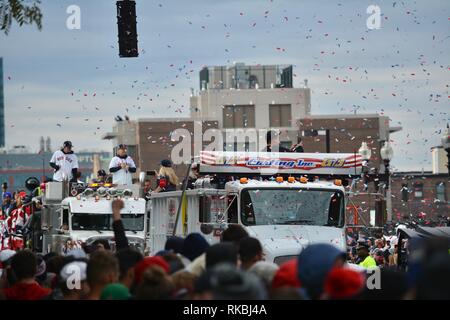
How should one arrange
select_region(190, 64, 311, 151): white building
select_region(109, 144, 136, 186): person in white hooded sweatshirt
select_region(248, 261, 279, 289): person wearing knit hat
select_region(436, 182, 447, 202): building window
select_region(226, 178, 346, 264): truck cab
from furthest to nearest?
select_region(190, 64, 311, 151): white building → select_region(436, 182, 447, 202): building window → select_region(109, 144, 136, 186): person in white hooded sweatshirt → select_region(226, 178, 346, 264): truck cab → select_region(248, 261, 279, 289): person wearing knit hat

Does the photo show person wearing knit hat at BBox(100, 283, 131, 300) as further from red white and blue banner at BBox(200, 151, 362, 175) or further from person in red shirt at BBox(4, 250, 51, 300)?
red white and blue banner at BBox(200, 151, 362, 175)

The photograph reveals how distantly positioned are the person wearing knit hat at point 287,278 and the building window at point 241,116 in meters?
119

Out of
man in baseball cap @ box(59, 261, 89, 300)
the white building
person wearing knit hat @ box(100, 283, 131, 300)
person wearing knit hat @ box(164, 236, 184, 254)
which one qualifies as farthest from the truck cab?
the white building

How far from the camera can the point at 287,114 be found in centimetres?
12950

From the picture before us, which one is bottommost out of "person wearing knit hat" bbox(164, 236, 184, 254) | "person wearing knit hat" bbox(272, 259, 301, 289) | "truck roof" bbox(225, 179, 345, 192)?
"person wearing knit hat" bbox(164, 236, 184, 254)

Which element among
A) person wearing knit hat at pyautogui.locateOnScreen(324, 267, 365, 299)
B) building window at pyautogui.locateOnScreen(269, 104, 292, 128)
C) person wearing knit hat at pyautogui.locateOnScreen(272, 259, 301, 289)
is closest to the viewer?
person wearing knit hat at pyautogui.locateOnScreen(324, 267, 365, 299)

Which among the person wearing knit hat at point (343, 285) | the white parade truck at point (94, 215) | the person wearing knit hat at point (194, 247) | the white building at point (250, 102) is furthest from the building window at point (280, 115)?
the person wearing knit hat at point (343, 285)

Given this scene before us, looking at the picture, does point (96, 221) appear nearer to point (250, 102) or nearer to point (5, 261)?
point (5, 261)

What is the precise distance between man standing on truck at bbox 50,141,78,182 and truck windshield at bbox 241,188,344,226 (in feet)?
27.4

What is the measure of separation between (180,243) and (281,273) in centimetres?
493

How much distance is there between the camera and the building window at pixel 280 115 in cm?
12900

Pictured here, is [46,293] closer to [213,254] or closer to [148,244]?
[213,254]

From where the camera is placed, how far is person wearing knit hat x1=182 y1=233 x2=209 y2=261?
13570 mm
